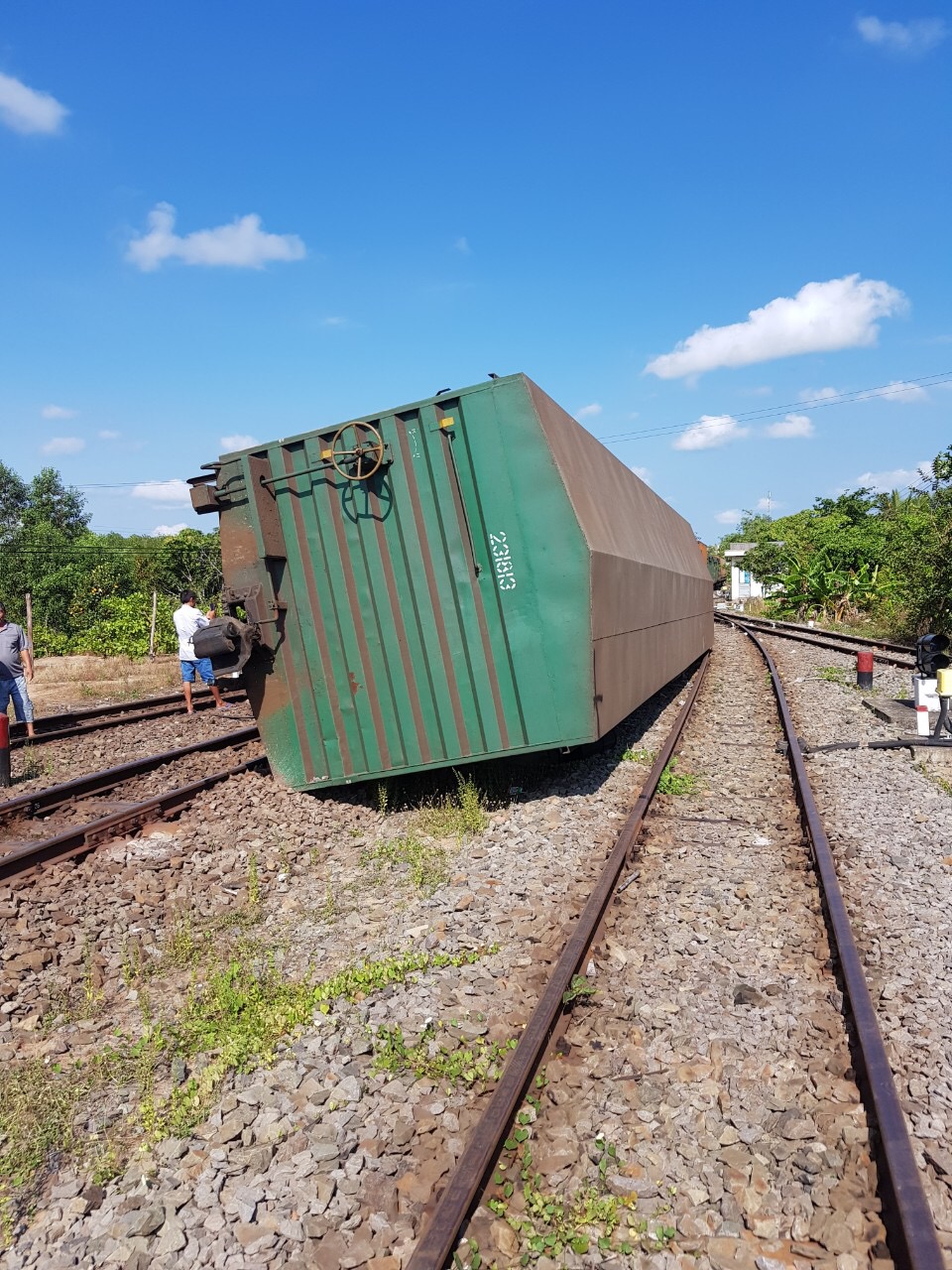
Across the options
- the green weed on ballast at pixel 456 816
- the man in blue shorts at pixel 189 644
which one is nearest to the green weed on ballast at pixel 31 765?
the man in blue shorts at pixel 189 644

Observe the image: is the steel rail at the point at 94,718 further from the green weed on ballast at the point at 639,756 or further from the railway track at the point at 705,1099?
the railway track at the point at 705,1099

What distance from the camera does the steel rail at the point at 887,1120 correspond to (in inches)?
88.4

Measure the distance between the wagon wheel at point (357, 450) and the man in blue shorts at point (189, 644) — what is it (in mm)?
5319

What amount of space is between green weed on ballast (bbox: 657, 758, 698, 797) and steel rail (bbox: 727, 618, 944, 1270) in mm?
2486

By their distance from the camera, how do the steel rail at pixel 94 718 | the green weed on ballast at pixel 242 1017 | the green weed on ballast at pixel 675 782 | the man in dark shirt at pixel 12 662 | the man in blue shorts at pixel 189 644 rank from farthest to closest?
the man in blue shorts at pixel 189 644
the steel rail at pixel 94 718
the man in dark shirt at pixel 12 662
the green weed on ballast at pixel 675 782
the green weed on ballast at pixel 242 1017

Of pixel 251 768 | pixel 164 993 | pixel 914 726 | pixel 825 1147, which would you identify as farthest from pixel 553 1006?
pixel 914 726

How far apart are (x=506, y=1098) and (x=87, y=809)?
563cm

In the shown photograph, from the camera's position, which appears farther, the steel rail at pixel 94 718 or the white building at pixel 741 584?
the white building at pixel 741 584

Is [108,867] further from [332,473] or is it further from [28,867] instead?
[332,473]

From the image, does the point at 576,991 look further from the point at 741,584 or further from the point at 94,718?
the point at 741,584

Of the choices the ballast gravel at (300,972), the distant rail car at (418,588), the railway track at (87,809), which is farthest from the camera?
the distant rail car at (418,588)

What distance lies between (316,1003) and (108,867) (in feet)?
8.88

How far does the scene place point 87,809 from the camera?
7.29 metres

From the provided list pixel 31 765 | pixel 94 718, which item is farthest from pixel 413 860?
pixel 94 718
